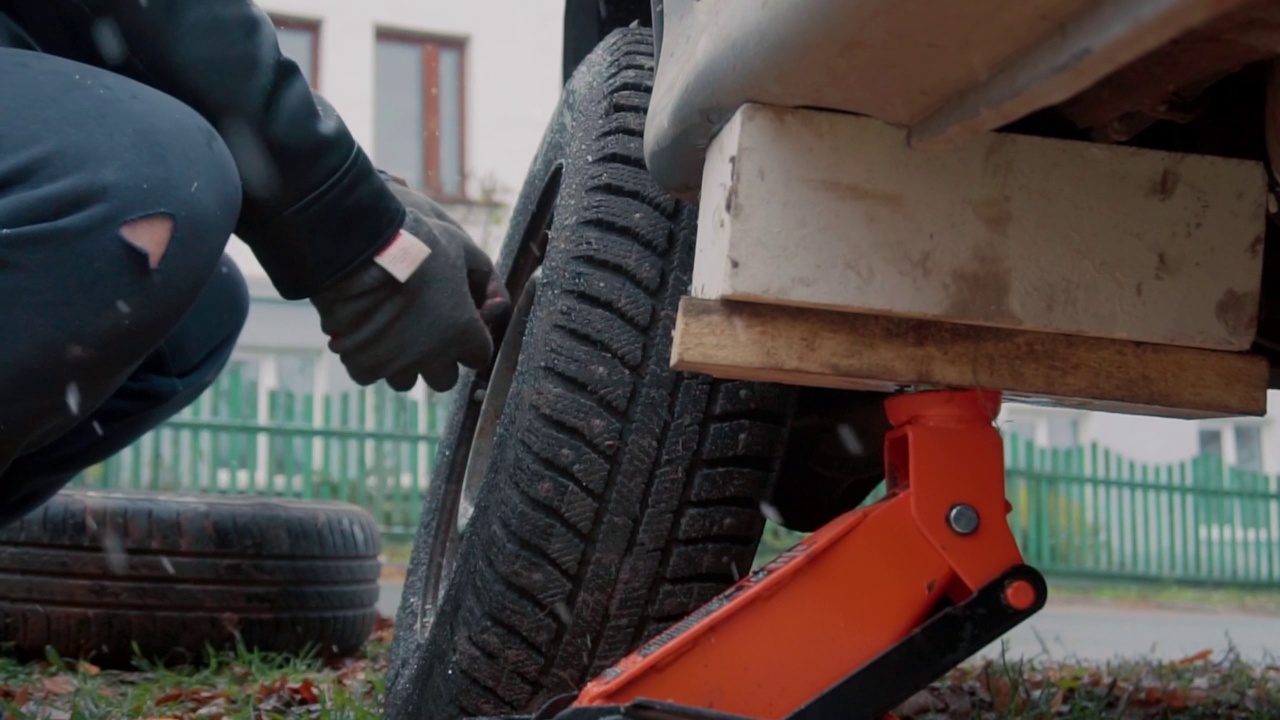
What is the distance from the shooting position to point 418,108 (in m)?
14.5

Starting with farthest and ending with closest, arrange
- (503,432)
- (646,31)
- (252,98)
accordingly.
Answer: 1. (646,31)
2. (503,432)
3. (252,98)

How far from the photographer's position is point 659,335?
1530 millimetres

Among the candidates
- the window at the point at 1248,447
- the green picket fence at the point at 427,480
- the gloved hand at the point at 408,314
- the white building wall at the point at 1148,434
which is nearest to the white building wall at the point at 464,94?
the green picket fence at the point at 427,480

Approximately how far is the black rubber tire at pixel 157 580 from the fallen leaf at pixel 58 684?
0.18 metres

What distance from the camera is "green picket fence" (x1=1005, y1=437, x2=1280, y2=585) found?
38.7 feet

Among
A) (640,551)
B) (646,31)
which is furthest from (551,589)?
(646,31)

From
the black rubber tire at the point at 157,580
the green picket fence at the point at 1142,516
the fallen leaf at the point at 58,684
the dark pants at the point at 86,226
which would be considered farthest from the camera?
the green picket fence at the point at 1142,516

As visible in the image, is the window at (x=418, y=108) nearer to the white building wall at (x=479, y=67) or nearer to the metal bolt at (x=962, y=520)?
the white building wall at (x=479, y=67)

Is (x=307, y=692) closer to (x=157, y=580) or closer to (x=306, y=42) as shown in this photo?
(x=157, y=580)

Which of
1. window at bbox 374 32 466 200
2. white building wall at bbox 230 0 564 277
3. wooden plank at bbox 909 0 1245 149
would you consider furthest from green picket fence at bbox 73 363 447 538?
wooden plank at bbox 909 0 1245 149

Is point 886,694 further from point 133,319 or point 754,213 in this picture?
point 133,319

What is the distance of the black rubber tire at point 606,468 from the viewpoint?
1.53m

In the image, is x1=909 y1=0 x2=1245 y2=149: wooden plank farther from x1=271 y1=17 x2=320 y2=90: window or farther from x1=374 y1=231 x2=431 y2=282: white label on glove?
x1=271 y1=17 x2=320 y2=90: window

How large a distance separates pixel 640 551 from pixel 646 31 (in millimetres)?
867
